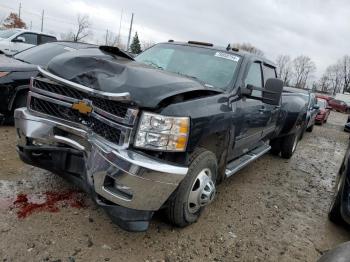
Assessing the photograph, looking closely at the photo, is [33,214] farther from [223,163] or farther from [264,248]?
[264,248]

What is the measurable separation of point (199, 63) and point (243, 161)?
144 centimetres

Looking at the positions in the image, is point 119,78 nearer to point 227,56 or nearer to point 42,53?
point 227,56

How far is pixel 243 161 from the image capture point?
4.68m

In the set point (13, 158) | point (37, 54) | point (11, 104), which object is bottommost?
point (13, 158)

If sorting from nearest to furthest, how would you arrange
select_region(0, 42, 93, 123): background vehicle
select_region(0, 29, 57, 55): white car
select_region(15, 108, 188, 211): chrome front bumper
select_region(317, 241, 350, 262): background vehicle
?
select_region(317, 241, 350, 262): background vehicle → select_region(15, 108, 188, 211): chrome front bumper → select_region(0, 42, 93, 123): background vehicle → select_region(0, 29, 57, 55): white car

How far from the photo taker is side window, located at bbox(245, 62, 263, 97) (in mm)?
4426

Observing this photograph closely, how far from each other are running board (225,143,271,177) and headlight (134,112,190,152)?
4.69 feet

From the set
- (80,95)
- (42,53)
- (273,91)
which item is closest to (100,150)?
(80,95)

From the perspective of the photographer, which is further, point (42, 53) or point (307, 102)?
point (307, 102)

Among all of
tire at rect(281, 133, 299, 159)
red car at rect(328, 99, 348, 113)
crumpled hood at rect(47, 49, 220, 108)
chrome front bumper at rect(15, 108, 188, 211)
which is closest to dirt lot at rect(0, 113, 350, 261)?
chrome front bumper at rect(15, 108, 188, 211)

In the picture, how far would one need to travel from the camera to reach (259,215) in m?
4.24

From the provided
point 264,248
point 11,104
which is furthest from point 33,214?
point 11,104

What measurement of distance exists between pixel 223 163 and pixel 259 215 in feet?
2.96

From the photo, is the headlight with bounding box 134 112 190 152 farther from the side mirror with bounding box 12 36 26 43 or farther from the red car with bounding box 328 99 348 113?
the red car with bounding box 328 99 348 113
